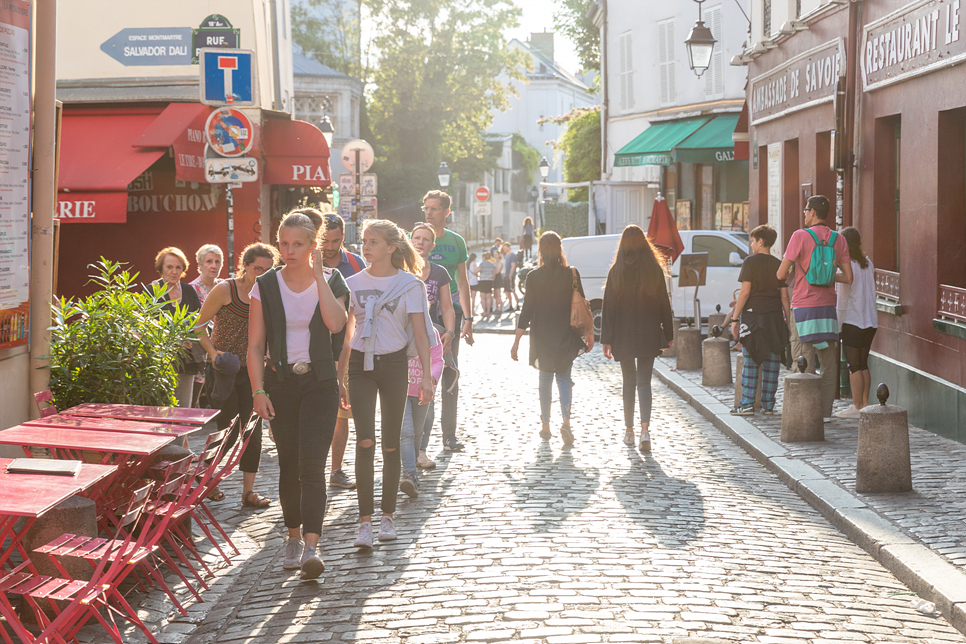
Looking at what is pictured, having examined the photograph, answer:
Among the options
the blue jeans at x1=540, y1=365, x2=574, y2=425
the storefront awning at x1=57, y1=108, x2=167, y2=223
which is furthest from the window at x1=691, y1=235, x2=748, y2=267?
the blue jeans at x1=540, y1=365, x2=574, y2=425

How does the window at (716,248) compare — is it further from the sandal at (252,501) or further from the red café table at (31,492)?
the red café table at (31,492)

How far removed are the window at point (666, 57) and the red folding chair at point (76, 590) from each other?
94.1 ft

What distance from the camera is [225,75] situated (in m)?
11.4

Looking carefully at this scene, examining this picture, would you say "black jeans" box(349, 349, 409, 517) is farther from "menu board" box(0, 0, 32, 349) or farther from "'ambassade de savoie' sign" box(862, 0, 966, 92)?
"'ambassade de savoie' sign" box(862, 0, 966, 92)

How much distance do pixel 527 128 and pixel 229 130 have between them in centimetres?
8445

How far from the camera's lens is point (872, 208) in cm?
1323

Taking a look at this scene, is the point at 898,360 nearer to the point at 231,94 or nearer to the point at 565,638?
the point at 231,94

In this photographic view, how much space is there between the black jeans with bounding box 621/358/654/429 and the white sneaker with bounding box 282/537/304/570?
432 cm

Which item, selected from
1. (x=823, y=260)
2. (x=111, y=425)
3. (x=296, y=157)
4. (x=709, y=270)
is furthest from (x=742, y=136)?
(x=111, y=425)

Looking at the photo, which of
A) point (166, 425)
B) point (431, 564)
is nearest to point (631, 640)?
point (431, 564)

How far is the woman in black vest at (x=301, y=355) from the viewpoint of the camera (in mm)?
6125

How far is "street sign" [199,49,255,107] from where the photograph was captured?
11320 millimetres

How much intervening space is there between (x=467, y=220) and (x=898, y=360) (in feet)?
204

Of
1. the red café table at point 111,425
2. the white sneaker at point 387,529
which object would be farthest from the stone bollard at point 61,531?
the white sneaker at point 387,529
